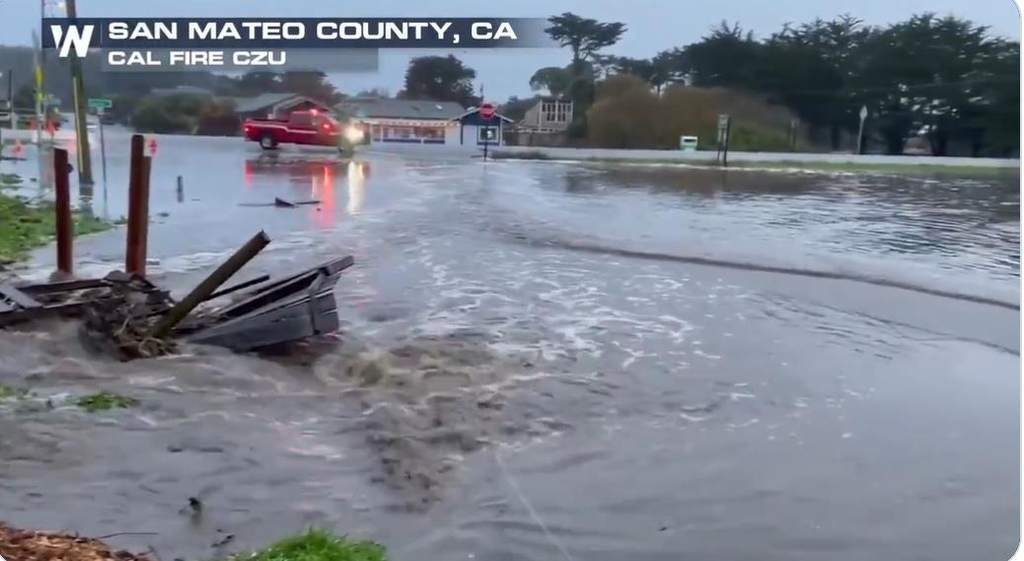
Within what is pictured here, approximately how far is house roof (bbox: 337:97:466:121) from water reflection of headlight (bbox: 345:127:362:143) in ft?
0.41

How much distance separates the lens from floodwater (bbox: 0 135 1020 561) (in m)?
4.08

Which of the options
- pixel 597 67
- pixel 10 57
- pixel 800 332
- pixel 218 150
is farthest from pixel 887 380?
pixel 10 57

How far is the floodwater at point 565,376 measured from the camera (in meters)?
4.08

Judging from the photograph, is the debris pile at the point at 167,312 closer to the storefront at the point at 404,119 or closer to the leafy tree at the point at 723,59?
→ the storefront at the point at 404,119

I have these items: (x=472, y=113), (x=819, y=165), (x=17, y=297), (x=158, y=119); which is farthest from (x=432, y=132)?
(x=17, y=297)

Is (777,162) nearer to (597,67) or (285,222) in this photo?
(597,67)

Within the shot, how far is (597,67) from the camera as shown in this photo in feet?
17.3

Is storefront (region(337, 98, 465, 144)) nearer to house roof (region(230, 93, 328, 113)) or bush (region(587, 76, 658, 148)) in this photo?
house roof (region(230, 93, 328, 113))

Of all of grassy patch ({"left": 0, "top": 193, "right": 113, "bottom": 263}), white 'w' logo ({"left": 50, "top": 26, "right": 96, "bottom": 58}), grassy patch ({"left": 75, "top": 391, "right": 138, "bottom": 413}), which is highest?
white 'w' logo ({"left": 50, "top": 26, "right": 96, "bottom": 58})

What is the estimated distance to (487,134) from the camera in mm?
5570

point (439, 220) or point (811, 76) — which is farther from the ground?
point (811, 76)

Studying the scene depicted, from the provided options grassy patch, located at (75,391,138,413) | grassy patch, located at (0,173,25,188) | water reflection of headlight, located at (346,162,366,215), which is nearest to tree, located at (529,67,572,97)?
water reflection of headlight, located at (346,162,366,215)

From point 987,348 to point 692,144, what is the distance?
108 inches

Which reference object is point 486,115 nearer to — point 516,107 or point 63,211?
point 516,107
